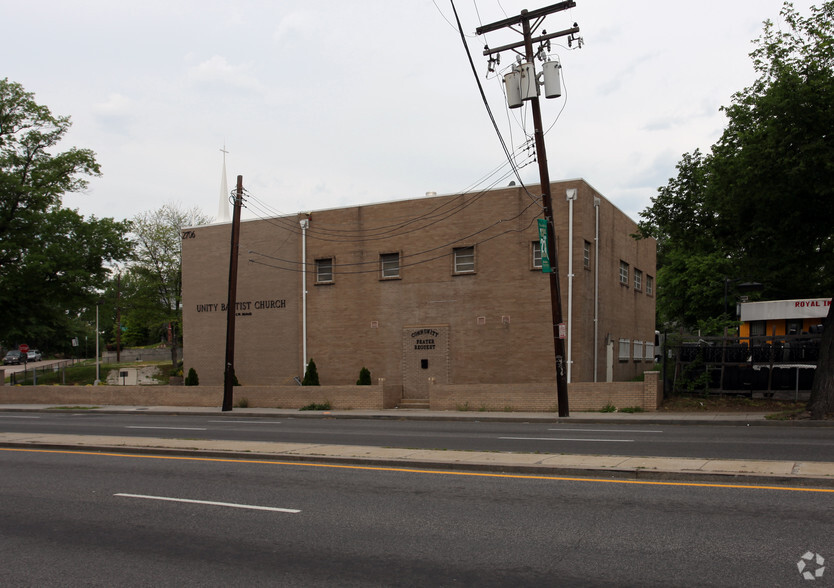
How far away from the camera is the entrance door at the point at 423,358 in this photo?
2870 cm

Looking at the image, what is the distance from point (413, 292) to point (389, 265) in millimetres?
1858

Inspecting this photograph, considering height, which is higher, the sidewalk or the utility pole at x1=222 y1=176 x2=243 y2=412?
the utility pole at x1=222 y1=176 x2=243 y2=412

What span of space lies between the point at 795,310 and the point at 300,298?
20.9 meters

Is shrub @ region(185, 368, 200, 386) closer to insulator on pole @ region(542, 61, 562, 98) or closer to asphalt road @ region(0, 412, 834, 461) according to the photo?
asphalt road @ region(0, 412, 834, 461)

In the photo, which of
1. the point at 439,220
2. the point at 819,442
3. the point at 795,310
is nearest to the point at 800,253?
the point at 795,310

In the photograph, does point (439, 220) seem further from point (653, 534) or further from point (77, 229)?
point (77, 229)

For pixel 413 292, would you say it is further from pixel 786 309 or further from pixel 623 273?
pixel 786 309

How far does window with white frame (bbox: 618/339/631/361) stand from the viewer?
3183 centimetres

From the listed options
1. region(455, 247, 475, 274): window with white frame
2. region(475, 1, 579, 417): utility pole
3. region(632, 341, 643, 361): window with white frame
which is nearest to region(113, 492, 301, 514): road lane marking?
region(475, 1, 579, 417): utility pole

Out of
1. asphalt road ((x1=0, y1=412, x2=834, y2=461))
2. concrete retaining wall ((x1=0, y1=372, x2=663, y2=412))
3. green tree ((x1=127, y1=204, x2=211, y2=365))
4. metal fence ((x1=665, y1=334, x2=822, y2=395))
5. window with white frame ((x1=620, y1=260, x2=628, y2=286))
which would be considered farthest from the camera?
green tree ((x1=127, y1=204, x2=211, y2=365))

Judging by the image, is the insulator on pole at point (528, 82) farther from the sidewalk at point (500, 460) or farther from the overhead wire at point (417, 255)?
the sidewalk at point (500, 460)

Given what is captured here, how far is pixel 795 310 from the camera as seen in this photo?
26844 mm

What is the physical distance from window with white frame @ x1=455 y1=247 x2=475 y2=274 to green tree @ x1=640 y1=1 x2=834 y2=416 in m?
7.25

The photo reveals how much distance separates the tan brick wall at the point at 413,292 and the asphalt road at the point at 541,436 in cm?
682
